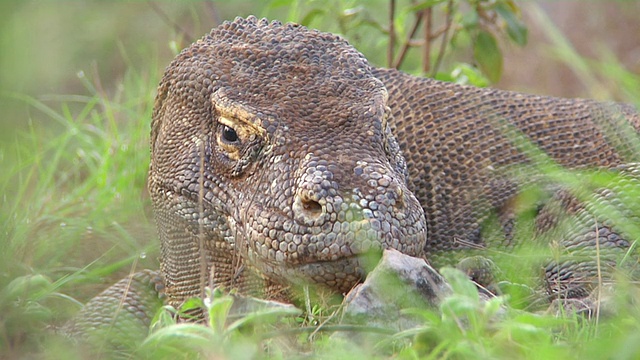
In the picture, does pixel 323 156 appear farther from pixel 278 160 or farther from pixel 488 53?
pixel 488 53

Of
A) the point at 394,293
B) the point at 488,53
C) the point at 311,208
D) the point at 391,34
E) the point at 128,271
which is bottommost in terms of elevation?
the point at 128,271

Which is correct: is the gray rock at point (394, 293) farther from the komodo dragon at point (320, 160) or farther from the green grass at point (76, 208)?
the green grass at point (76, 208)

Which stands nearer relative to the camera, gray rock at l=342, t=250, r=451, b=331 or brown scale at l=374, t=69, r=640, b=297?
gray rock at l=342, t=250, r=451, b=331

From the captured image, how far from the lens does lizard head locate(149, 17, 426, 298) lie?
123 inches

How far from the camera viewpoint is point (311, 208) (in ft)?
10.4

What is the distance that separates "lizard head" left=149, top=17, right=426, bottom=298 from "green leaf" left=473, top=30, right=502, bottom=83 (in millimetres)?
2106

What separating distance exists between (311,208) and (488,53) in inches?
122

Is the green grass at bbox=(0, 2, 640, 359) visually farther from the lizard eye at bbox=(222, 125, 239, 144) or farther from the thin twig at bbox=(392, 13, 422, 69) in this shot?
the lizard eye at bbox=(222, 125, 239, 144)

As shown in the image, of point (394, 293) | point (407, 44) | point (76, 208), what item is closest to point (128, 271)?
point (76, 208)

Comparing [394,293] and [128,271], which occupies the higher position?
[394,293]

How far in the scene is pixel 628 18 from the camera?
9414 mm

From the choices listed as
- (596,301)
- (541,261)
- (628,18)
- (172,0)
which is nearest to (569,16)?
(628,18)

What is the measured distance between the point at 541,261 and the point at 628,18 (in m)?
6.16

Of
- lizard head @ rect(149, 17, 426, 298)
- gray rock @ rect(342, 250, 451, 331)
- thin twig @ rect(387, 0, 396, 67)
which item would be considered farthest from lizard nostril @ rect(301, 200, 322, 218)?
thin twig @ rect(387, 0, 396, 67)
